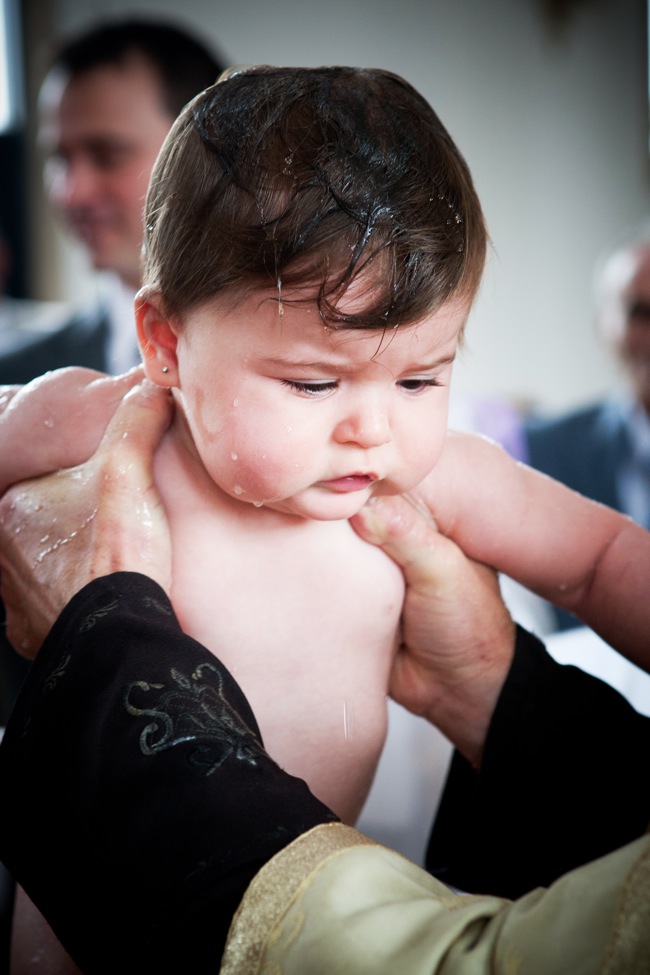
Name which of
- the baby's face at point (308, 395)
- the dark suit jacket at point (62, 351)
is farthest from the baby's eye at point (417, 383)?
the dark suit jacket at point (62, 351)

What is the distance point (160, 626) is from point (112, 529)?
159mm

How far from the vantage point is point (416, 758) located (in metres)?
1.38

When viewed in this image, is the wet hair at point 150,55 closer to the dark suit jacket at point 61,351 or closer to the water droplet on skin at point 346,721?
the dark suit jacket at point 61,351

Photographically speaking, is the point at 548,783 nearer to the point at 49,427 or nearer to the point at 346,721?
the point at 346,721

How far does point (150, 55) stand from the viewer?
249 centimetres

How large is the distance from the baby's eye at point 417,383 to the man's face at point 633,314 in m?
2.02

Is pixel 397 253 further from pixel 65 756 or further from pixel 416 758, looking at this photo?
pixel 416 758

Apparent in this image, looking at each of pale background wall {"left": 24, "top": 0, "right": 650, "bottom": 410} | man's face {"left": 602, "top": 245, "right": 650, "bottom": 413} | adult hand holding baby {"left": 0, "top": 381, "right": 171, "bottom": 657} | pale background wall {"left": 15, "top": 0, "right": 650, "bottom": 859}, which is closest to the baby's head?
adult hand holding baby {"left": 0, "top": 381, "right": 171, "bottom": 657}

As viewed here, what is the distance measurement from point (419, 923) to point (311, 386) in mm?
414

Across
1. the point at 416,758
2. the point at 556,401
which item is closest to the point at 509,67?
the point at 556,401

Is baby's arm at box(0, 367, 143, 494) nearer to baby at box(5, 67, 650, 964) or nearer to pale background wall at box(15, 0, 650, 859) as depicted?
baby at box(5, 67, 650, 964)

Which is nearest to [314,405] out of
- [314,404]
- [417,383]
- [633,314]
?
[314,404]

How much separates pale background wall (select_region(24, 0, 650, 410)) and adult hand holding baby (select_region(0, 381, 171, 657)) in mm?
3410

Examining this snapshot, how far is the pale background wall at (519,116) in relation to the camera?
166 inches
